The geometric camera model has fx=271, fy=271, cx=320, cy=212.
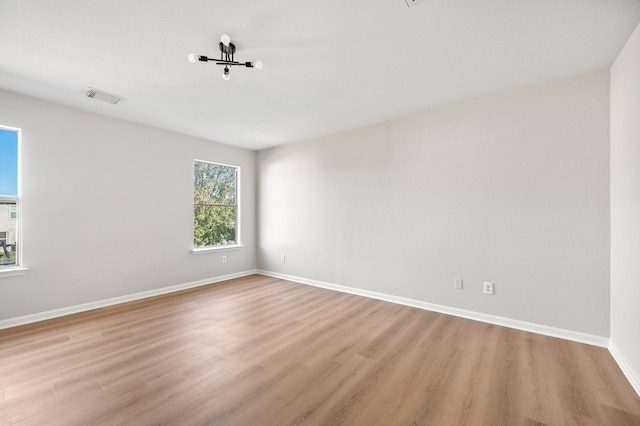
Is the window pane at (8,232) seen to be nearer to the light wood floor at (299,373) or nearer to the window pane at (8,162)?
the window pane at (8,162)

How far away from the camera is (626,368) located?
2.03m

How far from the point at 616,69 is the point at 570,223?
4.50 feet

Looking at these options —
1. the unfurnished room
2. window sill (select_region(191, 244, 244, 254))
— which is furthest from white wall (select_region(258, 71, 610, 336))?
window sill (select_region(191, 244, 244, 254))

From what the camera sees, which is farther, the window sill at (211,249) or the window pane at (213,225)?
the window pane at (213,225)

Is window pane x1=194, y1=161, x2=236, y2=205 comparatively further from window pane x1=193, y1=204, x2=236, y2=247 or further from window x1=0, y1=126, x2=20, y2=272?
window x1=0, y1=126, x2=20, y2=272

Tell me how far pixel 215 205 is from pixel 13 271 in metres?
2.59

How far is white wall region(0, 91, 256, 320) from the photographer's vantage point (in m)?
3.04

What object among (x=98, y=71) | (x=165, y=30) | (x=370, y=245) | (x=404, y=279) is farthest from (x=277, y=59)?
(x=404, y=279)

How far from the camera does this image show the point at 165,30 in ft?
6.41

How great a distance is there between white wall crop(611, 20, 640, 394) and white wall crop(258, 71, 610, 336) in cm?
16

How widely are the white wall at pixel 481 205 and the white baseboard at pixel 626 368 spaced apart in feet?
0.71

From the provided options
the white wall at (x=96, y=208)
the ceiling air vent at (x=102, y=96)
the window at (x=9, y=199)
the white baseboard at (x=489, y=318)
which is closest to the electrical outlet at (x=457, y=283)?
the white baseboard at (x=489, y=318)

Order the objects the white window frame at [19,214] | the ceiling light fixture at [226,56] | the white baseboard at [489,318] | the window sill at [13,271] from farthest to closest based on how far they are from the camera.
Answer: the white window frame at [19,214], the window sill at [13,271], the white baseboard at [489,318], the ceiling light fixture at [226,56]

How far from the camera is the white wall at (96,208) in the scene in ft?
9.96
